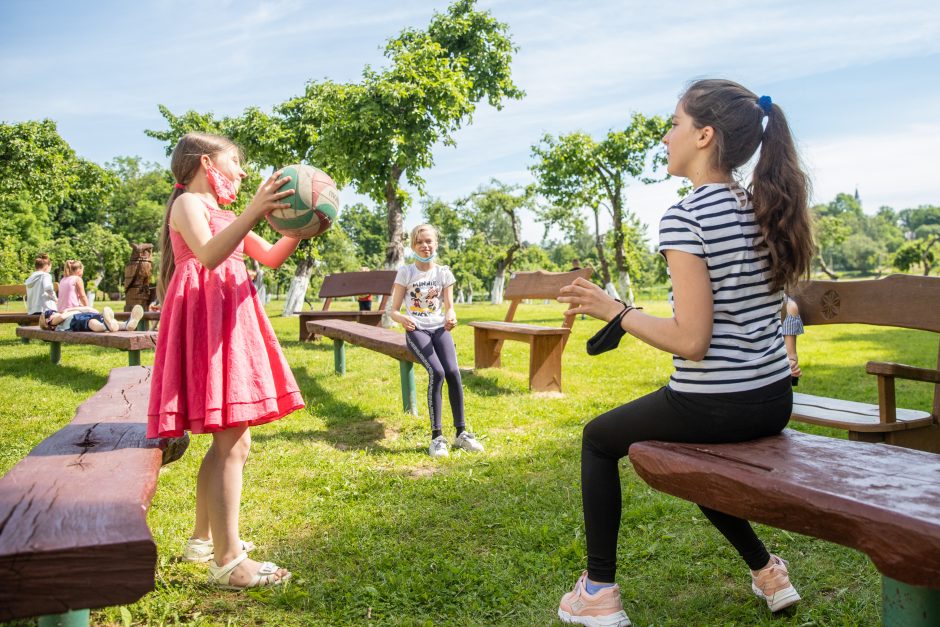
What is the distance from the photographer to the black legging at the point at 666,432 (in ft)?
7.59

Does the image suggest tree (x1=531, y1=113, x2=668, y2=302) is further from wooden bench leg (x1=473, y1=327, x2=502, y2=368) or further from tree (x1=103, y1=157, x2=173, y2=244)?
tree (x1=103, y1=157, x2=173, y2=244)

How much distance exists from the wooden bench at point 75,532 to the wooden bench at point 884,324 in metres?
3.17

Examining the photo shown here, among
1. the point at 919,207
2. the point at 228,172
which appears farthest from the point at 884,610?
the point at 919,207

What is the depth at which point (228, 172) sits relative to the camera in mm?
3207

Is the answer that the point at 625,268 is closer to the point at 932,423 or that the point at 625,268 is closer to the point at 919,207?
the point at 932,423

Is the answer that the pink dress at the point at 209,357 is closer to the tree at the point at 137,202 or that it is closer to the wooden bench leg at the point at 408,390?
the wooden bench leg at the point at 408,390

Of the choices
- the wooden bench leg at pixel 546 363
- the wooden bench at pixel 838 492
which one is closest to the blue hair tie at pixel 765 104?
the wooden bench at pixel 838 492

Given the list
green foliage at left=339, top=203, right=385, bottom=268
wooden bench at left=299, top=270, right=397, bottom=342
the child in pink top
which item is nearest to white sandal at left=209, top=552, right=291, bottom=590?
the child in pink top

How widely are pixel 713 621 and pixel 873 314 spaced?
94.4 inches

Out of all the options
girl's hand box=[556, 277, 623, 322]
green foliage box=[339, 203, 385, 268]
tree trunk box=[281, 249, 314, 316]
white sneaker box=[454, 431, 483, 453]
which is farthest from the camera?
green foliage box=[339, 203, 385, 268]

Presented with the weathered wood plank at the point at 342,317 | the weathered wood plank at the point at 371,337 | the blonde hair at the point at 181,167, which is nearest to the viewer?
the blonde hair at the point at 181,167

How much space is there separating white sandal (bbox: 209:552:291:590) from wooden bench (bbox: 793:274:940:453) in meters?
2.97

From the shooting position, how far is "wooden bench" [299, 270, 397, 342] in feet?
41.1

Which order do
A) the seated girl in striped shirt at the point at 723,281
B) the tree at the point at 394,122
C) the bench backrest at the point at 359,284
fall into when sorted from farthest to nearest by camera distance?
the tree at the point at 394,122 < the bench backrest at the point at 359,284 < the seated girl in striped shirt at the point at 723,281
